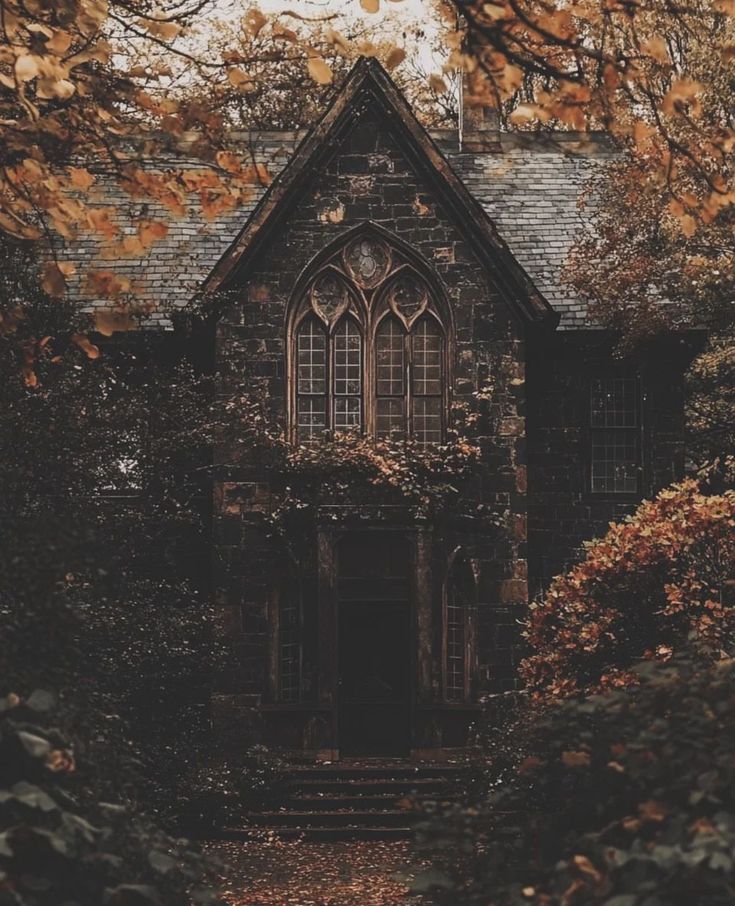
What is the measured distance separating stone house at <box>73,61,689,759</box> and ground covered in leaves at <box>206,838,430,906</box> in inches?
138

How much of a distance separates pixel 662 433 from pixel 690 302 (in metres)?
2.52

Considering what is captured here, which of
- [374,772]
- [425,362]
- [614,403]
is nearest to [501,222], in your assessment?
[614,403]

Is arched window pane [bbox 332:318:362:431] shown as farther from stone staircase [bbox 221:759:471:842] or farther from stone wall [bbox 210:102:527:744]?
stone staircase [bbox 221:759:471:842]

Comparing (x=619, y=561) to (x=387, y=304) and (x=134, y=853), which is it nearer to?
(x=387, y=304)

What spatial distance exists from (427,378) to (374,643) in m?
3.94

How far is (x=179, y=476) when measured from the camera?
19.8m

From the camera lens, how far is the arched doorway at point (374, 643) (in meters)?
20.5

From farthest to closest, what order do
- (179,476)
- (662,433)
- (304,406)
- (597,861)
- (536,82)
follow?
1. (536,82)
2. (662,433)
3. (304,406)
4. (179,476)
5. (597,861)

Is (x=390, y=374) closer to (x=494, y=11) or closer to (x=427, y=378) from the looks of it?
(x=427, y=378)

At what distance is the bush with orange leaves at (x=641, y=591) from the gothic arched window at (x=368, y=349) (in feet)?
18.1

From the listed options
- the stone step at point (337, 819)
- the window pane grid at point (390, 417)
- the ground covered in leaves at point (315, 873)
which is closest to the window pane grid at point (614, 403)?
the window pane grid at point (390, 417)

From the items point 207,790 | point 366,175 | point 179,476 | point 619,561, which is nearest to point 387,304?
point 366,175

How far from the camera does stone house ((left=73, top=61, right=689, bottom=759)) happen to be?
20188mm

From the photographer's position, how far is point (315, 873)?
14586 mm
